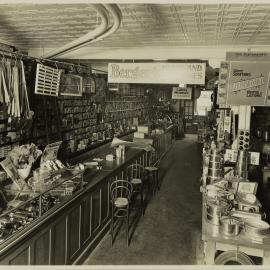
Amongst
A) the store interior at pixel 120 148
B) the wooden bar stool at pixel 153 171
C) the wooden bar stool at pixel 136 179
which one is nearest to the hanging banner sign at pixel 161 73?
the store interior at pixel 120 148

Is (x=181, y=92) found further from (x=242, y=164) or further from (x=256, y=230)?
(x=256, y=230)

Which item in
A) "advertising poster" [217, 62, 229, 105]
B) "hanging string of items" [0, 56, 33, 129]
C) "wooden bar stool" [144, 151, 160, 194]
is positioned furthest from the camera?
"wooden bar stool" [144, 151, 160, 194]

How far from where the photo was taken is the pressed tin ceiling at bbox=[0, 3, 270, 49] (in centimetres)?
352

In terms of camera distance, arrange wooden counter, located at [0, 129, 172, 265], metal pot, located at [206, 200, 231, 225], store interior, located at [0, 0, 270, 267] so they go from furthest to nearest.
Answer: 1. metal pot, located at [206, 200, 231, 225]
2. store interior, located at [0, 0, 270, 267]
3. wooden counter, located at [0, 129, 172, 265]

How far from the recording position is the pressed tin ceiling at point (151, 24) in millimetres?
3516

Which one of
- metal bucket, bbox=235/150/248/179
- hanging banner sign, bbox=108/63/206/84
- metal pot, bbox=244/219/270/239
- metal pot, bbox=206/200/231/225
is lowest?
metal pot, bbox=244/219/270/239

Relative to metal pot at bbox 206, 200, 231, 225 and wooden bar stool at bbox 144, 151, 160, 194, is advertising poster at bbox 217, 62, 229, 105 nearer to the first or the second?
metal pot at bbox 206, 200, 231, 225

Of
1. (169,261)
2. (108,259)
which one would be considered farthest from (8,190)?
(169,261)

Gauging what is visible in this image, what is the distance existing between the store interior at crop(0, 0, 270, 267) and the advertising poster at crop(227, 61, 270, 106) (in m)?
0.01

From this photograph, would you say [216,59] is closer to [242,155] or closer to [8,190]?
[242,155]

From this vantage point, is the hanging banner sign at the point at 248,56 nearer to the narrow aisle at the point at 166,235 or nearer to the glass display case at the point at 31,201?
the glass display case at the point at 31,201

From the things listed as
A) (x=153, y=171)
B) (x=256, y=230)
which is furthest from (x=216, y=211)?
(x=153, y=171)

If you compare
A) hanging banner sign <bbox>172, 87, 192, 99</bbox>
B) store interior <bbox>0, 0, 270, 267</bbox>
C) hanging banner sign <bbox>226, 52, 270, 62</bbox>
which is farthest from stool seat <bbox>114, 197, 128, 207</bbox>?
hanging banner sign <bbox>172, 87, 192, 99</bbox>

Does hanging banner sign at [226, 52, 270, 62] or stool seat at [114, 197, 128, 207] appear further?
stool seat at [114, 197, 128, 207]
